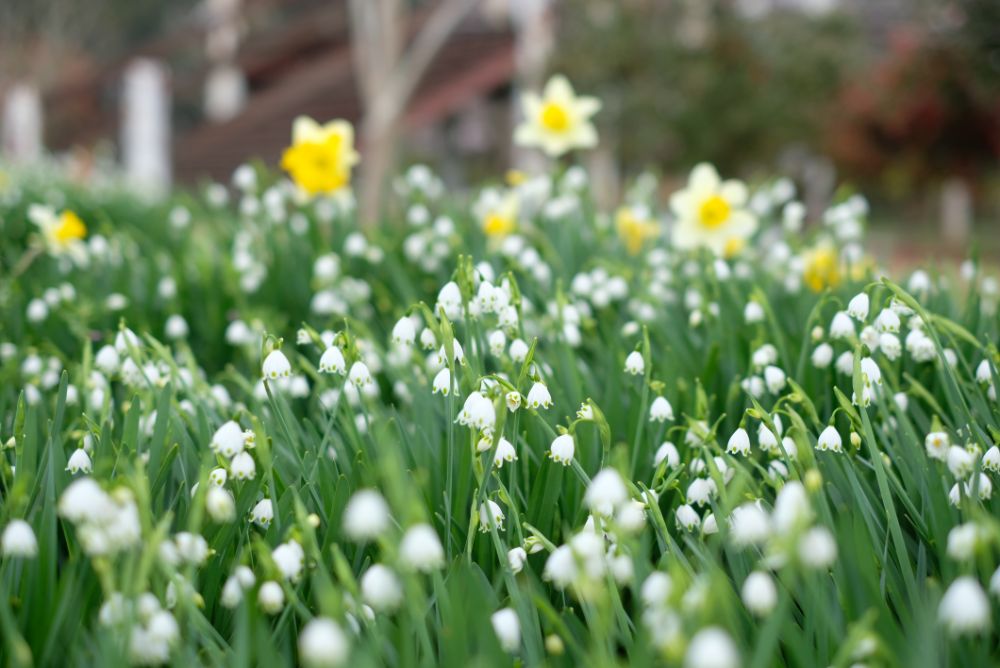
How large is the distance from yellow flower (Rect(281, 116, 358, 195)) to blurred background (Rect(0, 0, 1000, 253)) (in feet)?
11.3

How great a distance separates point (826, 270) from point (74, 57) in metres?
25.2

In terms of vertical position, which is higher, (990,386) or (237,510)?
(237,510)

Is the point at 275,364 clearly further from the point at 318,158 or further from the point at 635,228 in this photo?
the point at 635,228

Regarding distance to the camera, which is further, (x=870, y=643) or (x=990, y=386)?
(x=990, y=386)

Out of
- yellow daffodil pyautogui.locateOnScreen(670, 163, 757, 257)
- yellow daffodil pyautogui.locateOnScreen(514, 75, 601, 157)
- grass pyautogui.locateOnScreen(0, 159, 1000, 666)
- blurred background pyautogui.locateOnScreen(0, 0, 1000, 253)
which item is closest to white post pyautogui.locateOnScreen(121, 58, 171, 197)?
blurred background pyautogui.locateOnScreen(0, 0, 1000, 253)

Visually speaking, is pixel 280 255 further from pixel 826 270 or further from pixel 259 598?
pixel 259 598

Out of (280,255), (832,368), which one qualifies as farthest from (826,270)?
(280,255)

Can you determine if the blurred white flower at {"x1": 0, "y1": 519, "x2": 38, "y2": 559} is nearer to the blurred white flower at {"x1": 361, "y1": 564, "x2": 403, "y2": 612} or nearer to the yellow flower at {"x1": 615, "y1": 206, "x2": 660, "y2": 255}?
the blurred white flower at {"x1": 361, "y1": 564, "x2": 403, "y2": 612}

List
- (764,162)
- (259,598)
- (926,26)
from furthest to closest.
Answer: (764,162) → (926,26) → (259,598)

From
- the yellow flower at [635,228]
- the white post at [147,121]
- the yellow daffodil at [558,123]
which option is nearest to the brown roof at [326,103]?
the white post at [147,121]

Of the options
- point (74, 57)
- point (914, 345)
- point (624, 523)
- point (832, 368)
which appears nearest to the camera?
point (624, 523)

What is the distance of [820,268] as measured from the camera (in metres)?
2.98

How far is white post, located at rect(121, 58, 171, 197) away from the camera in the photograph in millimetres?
10977

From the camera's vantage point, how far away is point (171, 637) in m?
0.98
